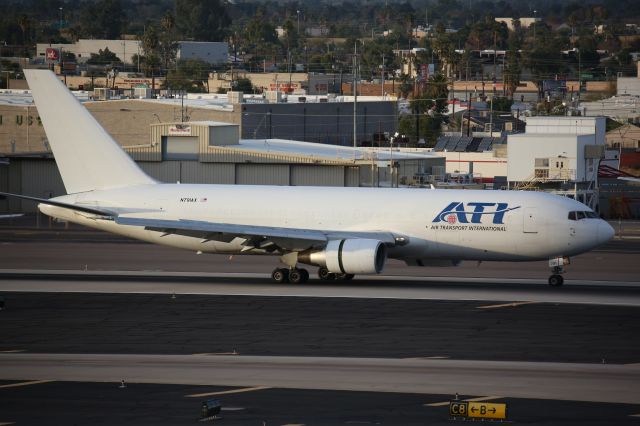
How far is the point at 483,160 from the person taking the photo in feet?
331

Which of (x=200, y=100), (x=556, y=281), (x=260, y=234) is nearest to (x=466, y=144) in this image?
(x=200, y=100)

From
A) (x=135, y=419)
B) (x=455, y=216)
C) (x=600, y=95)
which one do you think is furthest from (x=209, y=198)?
(x=600, y=95)

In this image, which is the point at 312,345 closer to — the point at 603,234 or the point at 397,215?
the point at 397,215

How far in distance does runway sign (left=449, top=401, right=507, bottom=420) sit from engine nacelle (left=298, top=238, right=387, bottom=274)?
19.6 metres

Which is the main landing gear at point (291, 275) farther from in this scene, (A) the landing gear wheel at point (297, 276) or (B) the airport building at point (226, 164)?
(B) the airport building at point (226, 164)

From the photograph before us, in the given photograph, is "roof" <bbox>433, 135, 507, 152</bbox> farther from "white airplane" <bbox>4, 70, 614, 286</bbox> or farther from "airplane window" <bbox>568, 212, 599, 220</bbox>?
"airplane window" <bbox>568, 212, 599, 220</bbox>

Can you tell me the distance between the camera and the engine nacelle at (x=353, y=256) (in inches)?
1805

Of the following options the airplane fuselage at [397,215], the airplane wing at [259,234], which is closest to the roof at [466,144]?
the airplane fuselage at [397,215]

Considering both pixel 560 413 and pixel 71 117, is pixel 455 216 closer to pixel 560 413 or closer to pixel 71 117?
pixel 71 117

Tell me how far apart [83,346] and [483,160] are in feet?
229

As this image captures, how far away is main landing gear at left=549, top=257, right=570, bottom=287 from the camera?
4766cm

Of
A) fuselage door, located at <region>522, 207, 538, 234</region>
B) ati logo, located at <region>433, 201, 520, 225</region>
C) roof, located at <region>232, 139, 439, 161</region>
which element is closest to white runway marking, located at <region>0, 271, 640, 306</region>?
fuselage door, located at <region>522, 207, 538, 234</region>

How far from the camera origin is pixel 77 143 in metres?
51.9

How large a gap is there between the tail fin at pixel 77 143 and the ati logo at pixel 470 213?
13.9m
